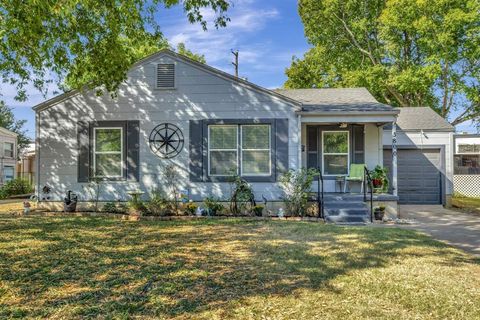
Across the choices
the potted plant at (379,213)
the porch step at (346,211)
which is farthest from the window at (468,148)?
the porch step at (346,211)

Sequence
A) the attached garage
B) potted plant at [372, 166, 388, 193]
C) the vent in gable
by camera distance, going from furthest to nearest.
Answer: the attached garage → potted plant at [372, 166, 388, 193] → the vent in gable

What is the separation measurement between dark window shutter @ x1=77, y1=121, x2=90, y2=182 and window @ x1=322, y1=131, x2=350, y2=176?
7400 millimetres

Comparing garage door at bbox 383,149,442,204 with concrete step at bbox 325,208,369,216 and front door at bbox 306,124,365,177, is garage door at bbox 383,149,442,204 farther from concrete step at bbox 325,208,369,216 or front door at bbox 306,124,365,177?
concrete step at bbox 325,208,369,216

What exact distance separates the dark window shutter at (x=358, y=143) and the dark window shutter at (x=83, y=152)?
8.34 meters

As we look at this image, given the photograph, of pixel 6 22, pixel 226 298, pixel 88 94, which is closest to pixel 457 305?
pixel 226 298

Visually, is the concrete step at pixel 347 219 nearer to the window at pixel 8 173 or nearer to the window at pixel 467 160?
the window at pixel 467 160

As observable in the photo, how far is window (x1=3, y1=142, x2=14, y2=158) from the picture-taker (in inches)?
1109

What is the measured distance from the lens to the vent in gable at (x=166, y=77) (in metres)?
10.7

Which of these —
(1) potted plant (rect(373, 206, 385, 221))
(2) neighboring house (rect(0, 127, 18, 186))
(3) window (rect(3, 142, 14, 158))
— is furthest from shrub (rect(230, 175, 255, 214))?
(3) window (rect(3, 142, 14, 158))

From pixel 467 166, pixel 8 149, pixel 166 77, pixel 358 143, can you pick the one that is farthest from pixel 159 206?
pixel 8 149

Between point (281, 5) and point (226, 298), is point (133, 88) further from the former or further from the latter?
point (281, 5)

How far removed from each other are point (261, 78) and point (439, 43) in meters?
10.6

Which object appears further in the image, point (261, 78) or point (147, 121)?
point (261, 78)

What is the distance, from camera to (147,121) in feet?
35.1
